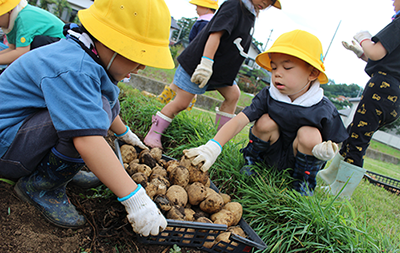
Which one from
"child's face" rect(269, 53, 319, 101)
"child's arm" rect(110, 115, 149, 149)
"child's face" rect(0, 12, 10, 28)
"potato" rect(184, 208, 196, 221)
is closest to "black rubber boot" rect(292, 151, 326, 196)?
"child's face" rect(269, 53, 319, 101)

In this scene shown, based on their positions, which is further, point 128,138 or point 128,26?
point 128,138

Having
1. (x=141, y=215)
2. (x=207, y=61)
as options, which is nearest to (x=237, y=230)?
(x=141, y=215)

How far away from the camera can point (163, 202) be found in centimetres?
127

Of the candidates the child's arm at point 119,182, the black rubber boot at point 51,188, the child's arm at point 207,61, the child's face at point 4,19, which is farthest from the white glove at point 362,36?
the child's face at point 4,19

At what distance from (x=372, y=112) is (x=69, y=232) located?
2584 millimetres

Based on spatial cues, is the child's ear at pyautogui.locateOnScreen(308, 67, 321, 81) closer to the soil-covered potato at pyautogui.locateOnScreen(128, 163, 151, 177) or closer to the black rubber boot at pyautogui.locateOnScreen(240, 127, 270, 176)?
the black rubber boot at pyautogui.locateOnScreen(240, 127, 270, 176)

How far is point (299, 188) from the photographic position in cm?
188

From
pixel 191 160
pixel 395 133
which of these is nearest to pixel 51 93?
pixel 191 160

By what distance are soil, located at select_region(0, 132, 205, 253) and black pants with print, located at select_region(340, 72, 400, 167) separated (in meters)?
1.92

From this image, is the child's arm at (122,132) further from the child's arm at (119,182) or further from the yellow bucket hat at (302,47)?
the yellow bucket hat at (302,47)

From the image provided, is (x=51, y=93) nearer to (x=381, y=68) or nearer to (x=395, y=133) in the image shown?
(x=381, y=68)

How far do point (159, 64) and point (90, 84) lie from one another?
31 cm

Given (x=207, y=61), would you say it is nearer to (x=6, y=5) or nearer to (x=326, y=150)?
(x=326, y=150)

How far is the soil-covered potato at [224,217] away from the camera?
134 cm
